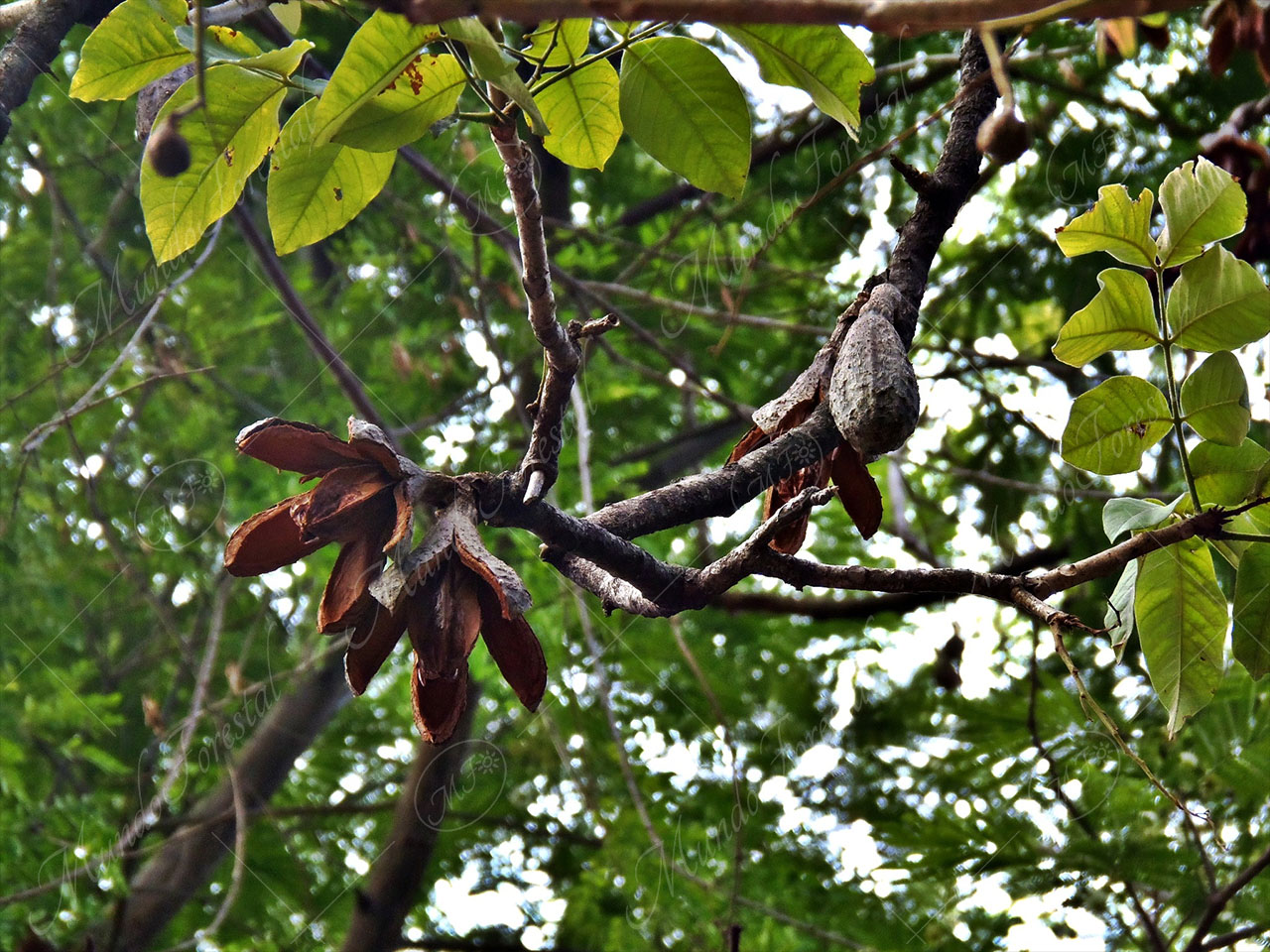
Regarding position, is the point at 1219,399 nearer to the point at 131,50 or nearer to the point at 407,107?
the point at 407,107

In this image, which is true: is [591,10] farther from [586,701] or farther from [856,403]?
[586,701]

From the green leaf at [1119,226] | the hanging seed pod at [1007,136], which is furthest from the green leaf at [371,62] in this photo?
the green leaf at [1119,226]

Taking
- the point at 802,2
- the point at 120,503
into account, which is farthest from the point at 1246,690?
the point at 120,503

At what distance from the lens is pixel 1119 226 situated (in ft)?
3.75

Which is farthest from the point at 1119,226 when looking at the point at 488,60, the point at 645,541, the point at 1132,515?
the point at 645,541

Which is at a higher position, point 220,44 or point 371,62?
point 220,44

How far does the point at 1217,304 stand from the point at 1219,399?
0.10 meters

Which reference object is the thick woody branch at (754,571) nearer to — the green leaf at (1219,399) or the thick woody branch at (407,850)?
the green leaf at (1219,399)

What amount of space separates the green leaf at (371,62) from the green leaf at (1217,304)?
84 centimetres

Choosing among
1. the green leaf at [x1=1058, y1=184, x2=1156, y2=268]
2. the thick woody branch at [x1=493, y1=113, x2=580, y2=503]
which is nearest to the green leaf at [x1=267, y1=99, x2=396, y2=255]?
the thick woody branch at [x1=493, y1=113, x2=580, y2=503]

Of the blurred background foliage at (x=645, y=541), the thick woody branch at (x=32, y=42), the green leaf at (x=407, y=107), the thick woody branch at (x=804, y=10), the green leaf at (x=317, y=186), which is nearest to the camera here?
the thick woody branch at (x=804, y=10)

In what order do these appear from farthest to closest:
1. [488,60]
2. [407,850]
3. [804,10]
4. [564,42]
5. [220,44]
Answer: [407,850] < [220,44] < [564,42] < [488,60] < [804,10]

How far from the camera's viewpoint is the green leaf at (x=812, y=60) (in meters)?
0.99

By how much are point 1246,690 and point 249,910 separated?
3.52 meters
